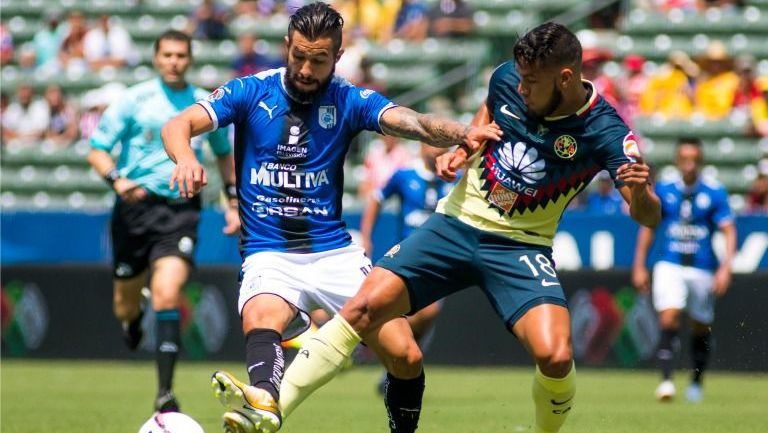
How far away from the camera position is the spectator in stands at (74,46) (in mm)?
23078

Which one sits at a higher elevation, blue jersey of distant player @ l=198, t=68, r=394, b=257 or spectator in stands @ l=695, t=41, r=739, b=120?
blue jersey of distant player @ l=198, t=68, r=394, b=257

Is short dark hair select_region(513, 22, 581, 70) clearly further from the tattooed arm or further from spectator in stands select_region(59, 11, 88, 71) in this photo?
spectator in stands select_region(59, 11, 88, 71)

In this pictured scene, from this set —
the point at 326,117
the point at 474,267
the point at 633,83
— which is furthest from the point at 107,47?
the point at 474,267

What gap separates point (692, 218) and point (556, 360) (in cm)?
691

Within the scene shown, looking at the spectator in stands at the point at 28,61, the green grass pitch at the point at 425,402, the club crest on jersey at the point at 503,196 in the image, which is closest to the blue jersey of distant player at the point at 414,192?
the green grass pitch at the point at 425,402

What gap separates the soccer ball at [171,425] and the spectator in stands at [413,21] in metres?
14.6

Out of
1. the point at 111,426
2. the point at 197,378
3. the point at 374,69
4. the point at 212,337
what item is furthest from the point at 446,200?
the point at 374,69

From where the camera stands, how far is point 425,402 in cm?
1207

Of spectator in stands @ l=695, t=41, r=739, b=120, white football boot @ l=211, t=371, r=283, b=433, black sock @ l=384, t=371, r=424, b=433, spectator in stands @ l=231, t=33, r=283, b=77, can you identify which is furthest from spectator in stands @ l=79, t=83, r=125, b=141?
white football boot @ l=211, t=371, r=283, b=433

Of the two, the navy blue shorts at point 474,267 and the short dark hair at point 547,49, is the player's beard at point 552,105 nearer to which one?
the short dark hair at point 547,49

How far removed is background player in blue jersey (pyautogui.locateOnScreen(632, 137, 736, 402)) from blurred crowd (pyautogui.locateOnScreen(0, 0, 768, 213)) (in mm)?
3080

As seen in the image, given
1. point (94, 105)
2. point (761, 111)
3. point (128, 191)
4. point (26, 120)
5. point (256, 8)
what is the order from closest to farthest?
point (128, 191) → point (761, 111) → point (94, 105) → point (26, 120) → point (256, 8)

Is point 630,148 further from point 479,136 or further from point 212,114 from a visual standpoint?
point 212,114

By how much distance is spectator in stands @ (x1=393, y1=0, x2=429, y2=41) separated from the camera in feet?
71.0
